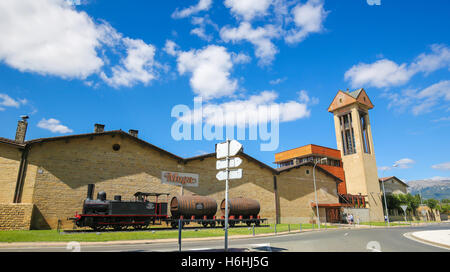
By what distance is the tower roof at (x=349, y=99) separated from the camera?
60.5 meters

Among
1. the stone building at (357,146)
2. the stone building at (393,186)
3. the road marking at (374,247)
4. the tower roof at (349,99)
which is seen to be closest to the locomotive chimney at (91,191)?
the road marking at (374,247)

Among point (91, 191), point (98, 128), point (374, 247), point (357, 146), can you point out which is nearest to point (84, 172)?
point (91, 191)

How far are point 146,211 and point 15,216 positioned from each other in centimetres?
1007

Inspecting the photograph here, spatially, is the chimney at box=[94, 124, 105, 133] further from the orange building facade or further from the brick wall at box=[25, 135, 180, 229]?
the orange building facade

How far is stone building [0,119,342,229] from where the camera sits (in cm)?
2311

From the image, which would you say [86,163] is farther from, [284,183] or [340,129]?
[340,129]

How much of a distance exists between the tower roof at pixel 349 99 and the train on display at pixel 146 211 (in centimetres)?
4111

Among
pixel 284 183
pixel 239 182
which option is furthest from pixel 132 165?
pixel 284 183

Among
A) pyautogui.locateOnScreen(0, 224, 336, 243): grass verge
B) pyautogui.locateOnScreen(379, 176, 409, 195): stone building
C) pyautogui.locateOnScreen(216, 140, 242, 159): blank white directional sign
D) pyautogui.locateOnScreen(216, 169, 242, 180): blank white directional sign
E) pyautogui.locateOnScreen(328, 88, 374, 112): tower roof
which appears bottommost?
pyautogui.locateOnScreen(0, 224, 336, 243): grass verge

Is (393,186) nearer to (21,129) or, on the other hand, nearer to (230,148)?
(230,148)

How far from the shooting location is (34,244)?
12617mm

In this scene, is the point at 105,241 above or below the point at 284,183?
below

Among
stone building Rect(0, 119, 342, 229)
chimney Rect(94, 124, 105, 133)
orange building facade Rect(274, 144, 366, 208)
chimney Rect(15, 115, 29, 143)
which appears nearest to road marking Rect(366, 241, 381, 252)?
stone building Rect(0, 119, 342, 229)
